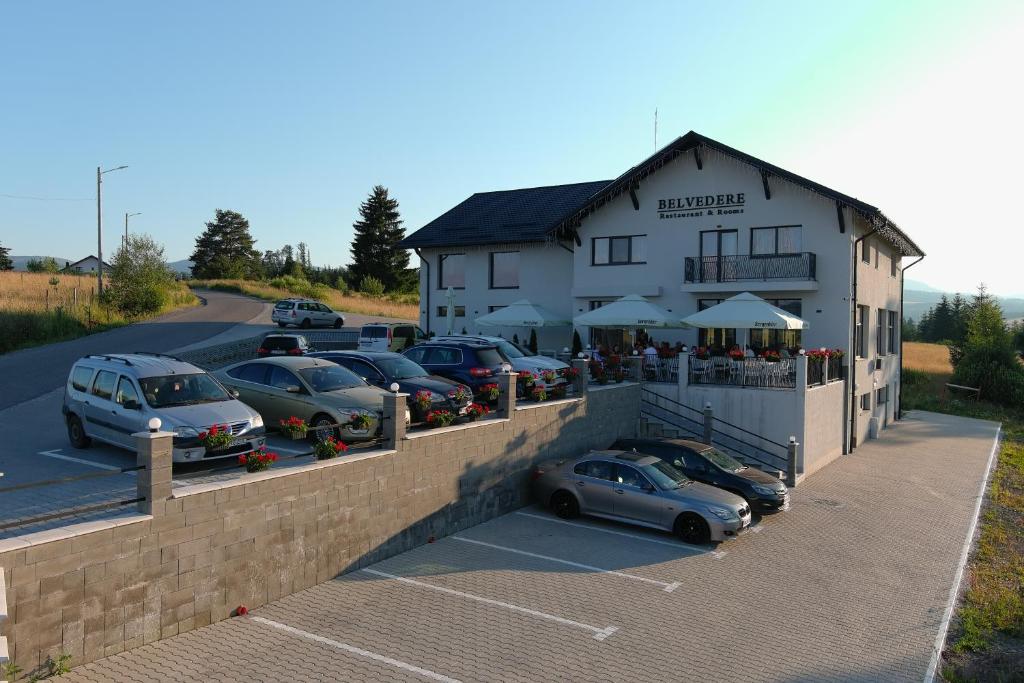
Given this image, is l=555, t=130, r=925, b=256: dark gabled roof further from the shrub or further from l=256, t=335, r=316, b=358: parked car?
the shrub

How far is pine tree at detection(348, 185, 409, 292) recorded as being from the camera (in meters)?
72.9

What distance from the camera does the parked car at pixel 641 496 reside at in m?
14.2

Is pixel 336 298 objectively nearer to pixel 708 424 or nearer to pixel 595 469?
pixel 708 424

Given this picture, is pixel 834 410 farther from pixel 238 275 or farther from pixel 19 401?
pixel 238 275

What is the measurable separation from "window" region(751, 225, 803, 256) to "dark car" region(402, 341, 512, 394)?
1103cm

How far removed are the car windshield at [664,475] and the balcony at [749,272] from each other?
432 inches

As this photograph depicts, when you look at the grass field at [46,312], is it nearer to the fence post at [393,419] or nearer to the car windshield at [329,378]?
the car windshield at [329,378]

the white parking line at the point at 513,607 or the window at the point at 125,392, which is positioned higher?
the window at the point at 125,392

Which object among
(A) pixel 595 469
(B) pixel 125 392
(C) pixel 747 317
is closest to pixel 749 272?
(C) pixel 747 317

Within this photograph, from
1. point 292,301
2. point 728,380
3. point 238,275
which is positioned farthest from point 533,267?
point 238,275

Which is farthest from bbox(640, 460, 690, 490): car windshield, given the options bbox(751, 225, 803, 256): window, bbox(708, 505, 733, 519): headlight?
bbox(751, 225, 803, 256): window

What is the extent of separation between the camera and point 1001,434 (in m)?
33.1

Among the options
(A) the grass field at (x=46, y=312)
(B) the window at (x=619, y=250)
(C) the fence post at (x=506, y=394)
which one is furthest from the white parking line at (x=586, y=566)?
(A) the grass field at (x=46, y=312)

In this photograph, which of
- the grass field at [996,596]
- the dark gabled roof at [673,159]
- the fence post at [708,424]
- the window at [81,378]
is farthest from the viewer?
the dark gabled roof at [673,159]
